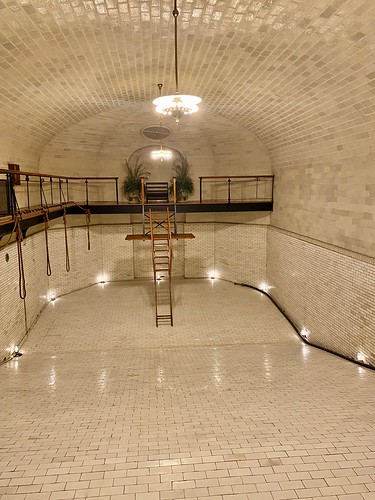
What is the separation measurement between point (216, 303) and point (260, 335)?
2591 mm

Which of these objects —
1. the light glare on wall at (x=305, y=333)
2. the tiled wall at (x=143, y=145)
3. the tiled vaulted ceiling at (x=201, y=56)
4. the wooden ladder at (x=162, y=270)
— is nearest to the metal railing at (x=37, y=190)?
the tiled wall at (x=143, y=145)

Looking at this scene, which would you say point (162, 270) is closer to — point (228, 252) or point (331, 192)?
point (228, 252)

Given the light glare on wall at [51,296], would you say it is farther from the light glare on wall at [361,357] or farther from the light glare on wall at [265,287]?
the light glare on wall at [361,357]

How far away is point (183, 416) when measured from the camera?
5348mm

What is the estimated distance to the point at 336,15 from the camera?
464cm

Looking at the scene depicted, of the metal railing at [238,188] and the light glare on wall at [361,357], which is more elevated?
the metal railing at [238,188]

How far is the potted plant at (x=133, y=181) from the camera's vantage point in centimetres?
1474

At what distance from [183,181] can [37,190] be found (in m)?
5.56

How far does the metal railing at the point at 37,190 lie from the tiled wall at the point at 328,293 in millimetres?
5961

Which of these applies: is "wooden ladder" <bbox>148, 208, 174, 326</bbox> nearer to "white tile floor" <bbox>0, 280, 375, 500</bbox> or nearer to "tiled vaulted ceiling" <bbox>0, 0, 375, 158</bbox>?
"white tile floor" <bbox>0, 280, 375, 500</bbox>

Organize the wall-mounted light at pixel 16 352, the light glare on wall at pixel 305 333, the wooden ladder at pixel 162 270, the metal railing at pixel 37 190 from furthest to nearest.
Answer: the wooden ladder at pixel 162 270 → the light glare on wall at pixel 305 333 → the wall-mounted light at pixel 16 352 → the metal railing at pixel 37 190

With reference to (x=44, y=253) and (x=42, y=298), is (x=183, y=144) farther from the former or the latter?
(x=42, y=298)

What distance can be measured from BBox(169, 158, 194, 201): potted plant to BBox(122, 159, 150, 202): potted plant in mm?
1279

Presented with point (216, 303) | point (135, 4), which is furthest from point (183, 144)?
point (135, 4)
